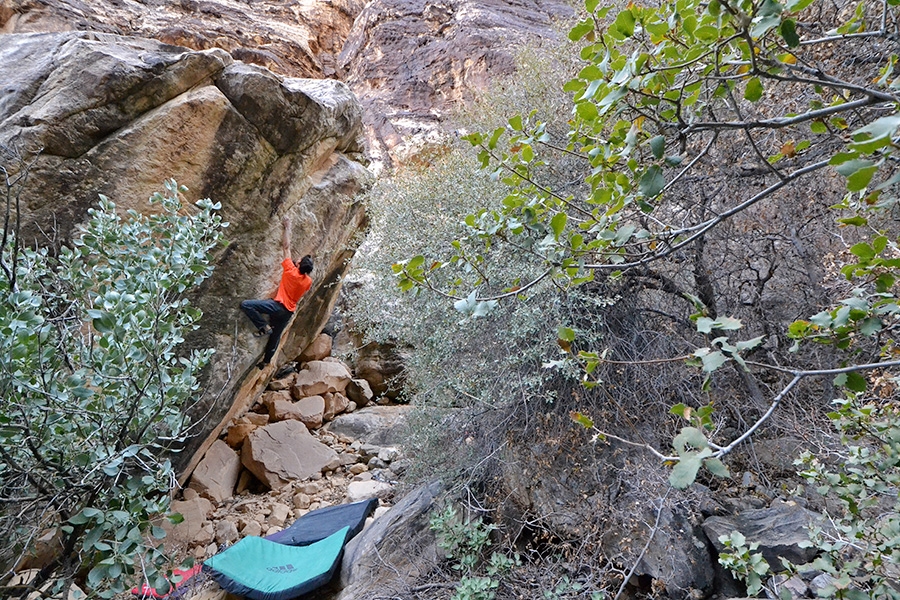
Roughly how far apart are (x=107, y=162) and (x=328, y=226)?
7.94 ft

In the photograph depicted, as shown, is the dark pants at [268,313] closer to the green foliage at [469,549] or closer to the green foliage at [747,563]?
the green foliage at [469,549]

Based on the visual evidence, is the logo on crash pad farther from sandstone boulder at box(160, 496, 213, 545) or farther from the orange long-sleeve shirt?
the orange long-sleeve shirt

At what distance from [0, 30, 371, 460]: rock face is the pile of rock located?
1.17 m

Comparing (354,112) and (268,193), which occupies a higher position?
(354,112)

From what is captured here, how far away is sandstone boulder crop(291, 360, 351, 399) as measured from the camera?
8328 millimetres

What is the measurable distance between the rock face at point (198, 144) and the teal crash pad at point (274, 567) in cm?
143

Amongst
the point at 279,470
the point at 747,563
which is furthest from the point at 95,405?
the point at 279,470

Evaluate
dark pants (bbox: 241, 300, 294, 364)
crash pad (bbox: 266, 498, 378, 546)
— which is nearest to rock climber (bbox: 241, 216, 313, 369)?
dark pants (bbox: 241, 300, 294, 364)

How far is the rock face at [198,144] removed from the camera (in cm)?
384

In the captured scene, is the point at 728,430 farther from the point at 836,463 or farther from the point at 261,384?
the point at 261,384

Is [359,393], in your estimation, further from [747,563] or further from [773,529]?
[747,563]

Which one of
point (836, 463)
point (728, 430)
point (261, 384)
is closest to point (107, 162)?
point (261, 384)

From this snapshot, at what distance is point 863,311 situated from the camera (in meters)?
0.90

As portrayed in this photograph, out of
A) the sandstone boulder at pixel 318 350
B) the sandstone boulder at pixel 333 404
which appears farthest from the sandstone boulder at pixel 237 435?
the sandstone boulder at pixel 318 350
